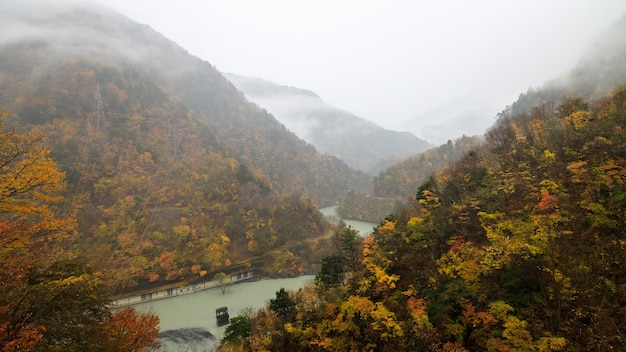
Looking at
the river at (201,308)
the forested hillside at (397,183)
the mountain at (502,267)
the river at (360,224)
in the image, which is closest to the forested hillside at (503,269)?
the mountain at (502,267)

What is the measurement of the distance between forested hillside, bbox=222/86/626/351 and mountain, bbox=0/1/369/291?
3186cm

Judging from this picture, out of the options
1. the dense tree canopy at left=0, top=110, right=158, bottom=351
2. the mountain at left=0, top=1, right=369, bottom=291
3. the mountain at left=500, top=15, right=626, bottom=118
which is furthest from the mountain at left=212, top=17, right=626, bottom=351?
the mountain at left=500, top=15, right=626, bottom=118

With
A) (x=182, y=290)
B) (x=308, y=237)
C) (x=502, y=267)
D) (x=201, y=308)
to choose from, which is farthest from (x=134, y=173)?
(x=502, y=267)

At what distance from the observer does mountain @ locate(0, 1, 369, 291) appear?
4284 cm

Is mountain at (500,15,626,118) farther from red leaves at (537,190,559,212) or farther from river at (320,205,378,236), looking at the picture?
red leaves at (537,190,559,212)

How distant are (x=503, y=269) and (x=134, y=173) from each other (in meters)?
61.3

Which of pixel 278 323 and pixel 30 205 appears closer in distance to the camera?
pixel 30 205

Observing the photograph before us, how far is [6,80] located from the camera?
62000 millimetres

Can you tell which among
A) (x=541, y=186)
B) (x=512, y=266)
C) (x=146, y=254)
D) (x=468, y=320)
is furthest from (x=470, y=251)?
(x=146, y=254)

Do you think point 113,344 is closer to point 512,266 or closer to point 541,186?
point 512,266

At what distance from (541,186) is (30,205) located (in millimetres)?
22244

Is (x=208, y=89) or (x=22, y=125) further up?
(x=208, y=89)

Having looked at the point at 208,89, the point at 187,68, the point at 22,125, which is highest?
the point at 187,68

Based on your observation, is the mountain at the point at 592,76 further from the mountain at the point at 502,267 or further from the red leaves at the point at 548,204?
the red leaves at the point at 548,204
